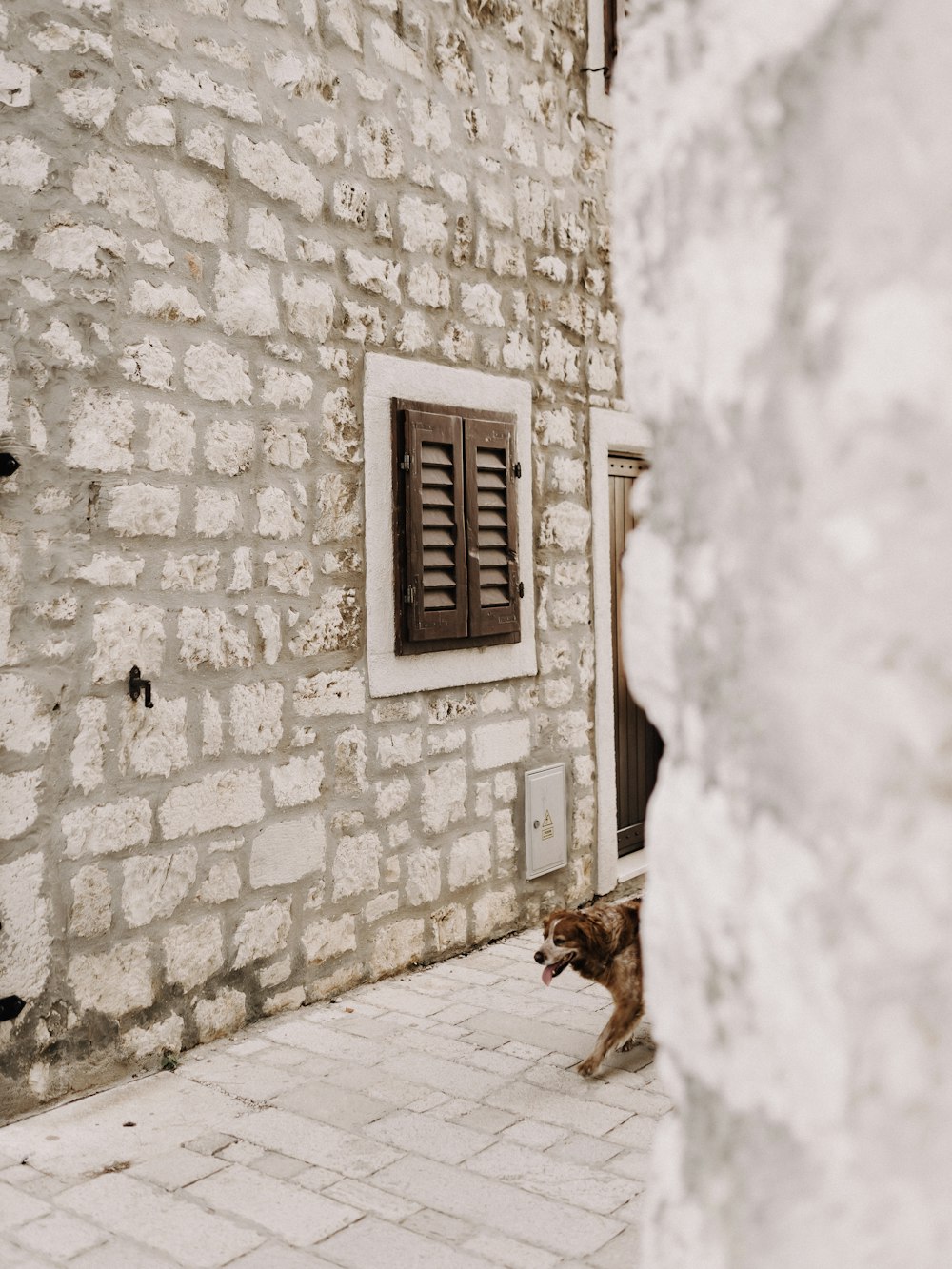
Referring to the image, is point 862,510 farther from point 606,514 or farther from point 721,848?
point 606,514

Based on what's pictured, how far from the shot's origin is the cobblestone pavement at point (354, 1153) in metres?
2.72

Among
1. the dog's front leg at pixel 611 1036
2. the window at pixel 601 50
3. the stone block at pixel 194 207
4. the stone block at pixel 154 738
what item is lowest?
the dog's front leg at pixel 611 1036

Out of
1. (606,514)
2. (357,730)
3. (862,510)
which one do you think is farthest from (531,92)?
(862,510)

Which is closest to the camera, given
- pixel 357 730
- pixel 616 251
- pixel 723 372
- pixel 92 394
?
pixel 723 372

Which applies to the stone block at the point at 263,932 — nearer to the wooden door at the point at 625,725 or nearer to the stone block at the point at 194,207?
the stone block at the point at 194,207

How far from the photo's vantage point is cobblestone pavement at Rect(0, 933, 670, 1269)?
2.72 meters

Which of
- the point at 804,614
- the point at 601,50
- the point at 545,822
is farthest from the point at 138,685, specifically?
the point at 601,50

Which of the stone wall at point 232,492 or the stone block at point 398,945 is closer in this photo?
the stone wall at point 232,492

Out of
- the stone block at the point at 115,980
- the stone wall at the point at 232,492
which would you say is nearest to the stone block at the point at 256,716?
the stone wall at the point at 232,492

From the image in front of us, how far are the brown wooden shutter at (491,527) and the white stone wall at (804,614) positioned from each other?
155 inches

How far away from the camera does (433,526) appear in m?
4.76

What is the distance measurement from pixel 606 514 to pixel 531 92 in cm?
200

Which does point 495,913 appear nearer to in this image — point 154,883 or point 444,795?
point 444,795

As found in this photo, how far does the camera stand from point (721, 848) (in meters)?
0.90
